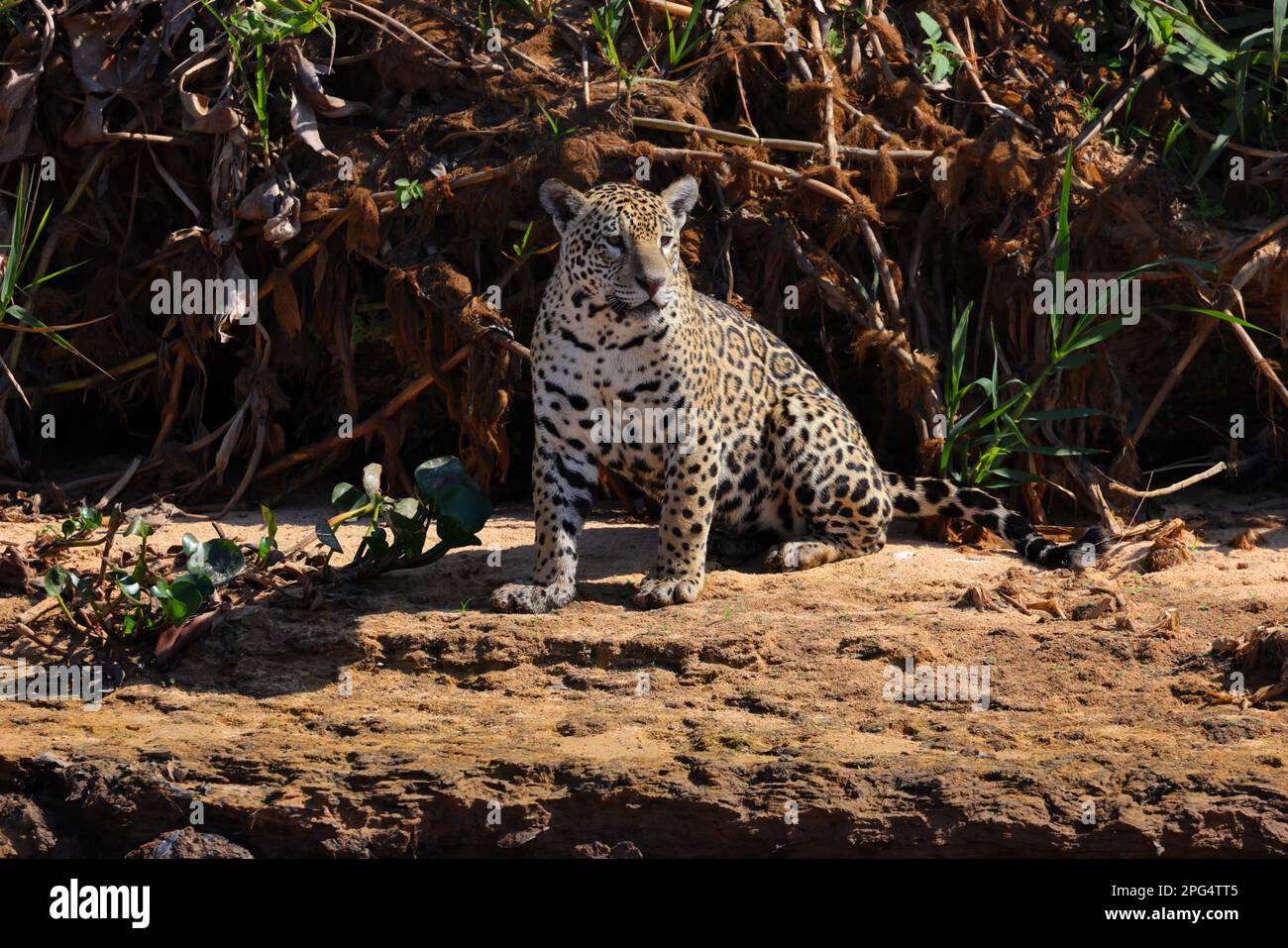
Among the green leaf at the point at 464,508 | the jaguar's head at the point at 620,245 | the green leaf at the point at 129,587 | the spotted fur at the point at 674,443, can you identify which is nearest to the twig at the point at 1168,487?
the spotted fur at the point at 674,443

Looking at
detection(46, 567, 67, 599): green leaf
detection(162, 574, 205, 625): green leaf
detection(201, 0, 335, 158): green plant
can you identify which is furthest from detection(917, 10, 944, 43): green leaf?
detection(46, 567, 67, 599): green leaf

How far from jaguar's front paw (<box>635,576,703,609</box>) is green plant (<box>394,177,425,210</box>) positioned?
2672 mm

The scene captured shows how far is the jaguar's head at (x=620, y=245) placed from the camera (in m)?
6.70

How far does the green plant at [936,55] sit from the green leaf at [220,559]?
482 cm

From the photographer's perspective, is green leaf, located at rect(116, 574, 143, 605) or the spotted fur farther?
the spotted fur

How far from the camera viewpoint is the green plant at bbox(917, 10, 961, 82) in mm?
8875

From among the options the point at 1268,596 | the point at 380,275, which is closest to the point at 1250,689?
the point at 1268,596

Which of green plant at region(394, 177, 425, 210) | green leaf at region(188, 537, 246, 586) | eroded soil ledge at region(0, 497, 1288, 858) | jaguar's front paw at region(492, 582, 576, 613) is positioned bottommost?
eroded soil ledge at region(0, 497, 1288, 858)

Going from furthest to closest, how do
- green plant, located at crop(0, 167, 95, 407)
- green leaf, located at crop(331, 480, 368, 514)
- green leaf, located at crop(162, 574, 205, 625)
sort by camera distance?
1. green plant, located at crop(0, 167, 95, 407)
2. green leaf, located at crop(331, 480, 368, 514)
3. green leaf, located at crop(162, 574, 205, 625)

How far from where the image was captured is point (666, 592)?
6777mm

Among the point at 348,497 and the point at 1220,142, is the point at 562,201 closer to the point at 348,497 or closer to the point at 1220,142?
the point at 348,497

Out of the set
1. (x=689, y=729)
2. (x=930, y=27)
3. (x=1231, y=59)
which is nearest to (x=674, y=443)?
(x=689, y=729)

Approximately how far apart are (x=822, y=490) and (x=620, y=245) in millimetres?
1601

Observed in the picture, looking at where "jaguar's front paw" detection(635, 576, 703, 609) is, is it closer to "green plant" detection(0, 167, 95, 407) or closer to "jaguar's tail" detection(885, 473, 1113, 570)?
"jaguar's tail" detection(885, 473, 1113, 570)
